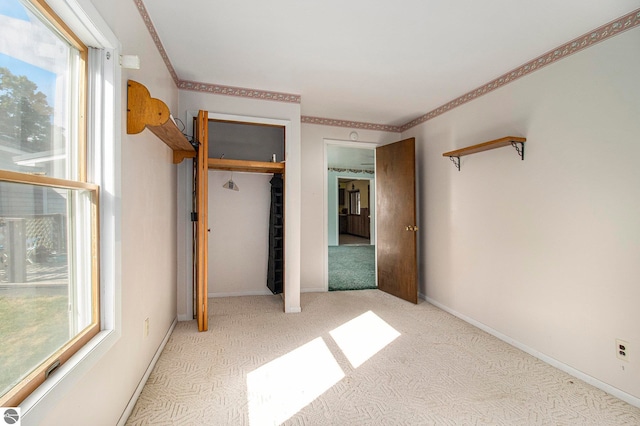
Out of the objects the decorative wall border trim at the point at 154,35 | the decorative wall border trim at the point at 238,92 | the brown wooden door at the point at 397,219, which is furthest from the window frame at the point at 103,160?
the brown wooden door at the point at 397,219

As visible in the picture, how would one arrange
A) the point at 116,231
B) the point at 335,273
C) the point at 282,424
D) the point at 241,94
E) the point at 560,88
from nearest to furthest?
the point at 116,231 → the point at 282,424 → the point at 560,88 → the point at 241,94 → the point at 335,273

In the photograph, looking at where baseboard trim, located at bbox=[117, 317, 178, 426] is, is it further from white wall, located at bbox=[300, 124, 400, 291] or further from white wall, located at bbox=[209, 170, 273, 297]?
white wall, located at bbox=[300, 124, 400, 291]

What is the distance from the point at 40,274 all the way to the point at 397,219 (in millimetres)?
3478

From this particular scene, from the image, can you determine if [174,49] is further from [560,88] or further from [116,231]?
[560,88]

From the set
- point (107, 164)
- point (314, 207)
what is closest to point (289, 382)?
point (107, 164)

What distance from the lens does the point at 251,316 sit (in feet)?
10.0

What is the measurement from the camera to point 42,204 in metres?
0.97

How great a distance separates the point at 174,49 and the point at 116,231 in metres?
1.75

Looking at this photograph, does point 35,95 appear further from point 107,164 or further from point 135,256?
point 135,256

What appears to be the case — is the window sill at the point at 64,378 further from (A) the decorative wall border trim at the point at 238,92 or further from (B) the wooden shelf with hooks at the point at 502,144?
(B) the wooden shelf with hooks at the point at 502,144

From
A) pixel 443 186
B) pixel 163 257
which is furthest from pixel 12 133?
pixel 443 186

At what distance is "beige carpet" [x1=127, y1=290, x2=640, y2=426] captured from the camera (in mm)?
1617

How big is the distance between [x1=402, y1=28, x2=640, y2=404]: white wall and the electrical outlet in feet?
0.11

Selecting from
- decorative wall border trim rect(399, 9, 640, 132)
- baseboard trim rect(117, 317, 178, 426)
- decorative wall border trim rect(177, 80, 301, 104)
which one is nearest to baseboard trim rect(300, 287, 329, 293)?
baseboard trim rect(117, 317, 178, 426)
